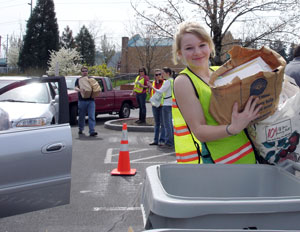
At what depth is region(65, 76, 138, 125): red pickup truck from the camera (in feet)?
45.7

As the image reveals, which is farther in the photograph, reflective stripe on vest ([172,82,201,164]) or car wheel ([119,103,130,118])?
car wheel ([119,103,130,118])

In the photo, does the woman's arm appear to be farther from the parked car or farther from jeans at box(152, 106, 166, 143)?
jeans at box(152, 106, 166, 143)

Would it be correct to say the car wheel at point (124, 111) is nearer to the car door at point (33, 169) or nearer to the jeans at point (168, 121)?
the jeans at point (168, 121)

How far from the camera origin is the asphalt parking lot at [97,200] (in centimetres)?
434

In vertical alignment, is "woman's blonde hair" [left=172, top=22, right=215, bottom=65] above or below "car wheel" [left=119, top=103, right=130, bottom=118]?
above

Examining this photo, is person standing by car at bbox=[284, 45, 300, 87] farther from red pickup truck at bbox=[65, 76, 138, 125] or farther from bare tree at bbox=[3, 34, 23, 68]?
bare tree at bbox=[3, 34, 23, 68]

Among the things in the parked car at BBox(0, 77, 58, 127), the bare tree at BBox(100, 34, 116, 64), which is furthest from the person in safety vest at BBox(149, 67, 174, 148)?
the bare tree at BBox(100, 34, 116, 64)

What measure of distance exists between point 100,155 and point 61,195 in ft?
15.2

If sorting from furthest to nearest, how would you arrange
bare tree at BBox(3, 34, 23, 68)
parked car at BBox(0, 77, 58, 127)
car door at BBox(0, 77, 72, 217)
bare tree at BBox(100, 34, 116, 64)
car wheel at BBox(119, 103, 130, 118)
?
bare tree at BBox(3, 34, 23, 68), bare tree at BBox(100, 34, 116, 64), car wheel at BBox(119, 103, 130, 118), parked car at BBox(0, 77, 58, 127), car door at BBox(0, 77, 72, 217)

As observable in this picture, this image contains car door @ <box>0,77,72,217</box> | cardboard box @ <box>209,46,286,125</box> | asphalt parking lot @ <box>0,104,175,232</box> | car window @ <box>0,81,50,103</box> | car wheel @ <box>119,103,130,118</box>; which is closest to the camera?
cardboard box @ <box>209,46,286,125</box>

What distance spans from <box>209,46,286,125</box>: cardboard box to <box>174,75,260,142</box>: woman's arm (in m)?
0.04

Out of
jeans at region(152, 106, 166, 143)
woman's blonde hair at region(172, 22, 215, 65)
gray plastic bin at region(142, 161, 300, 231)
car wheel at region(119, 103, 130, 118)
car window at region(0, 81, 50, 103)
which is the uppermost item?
woman's blonde hair at region(172, 22, 215, 65)

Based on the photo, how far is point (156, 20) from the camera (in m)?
12.0

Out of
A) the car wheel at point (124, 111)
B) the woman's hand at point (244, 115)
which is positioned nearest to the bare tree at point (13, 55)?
the car wheel at point (124, 111)
